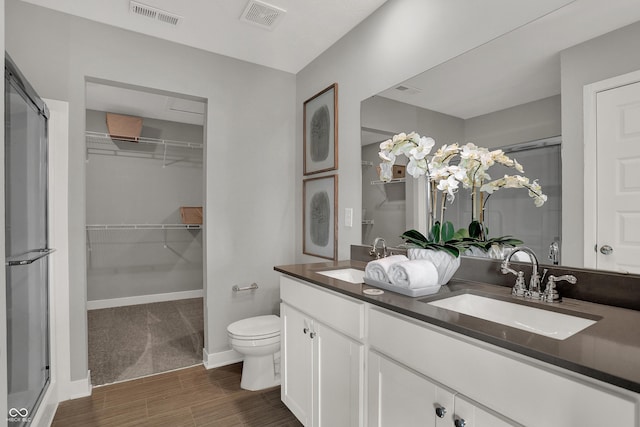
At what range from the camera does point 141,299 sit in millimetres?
4461

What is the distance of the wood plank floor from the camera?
1.98 metres

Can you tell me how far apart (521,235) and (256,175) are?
2.11m

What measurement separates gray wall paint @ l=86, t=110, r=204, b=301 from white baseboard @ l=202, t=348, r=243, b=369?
2.17 meters

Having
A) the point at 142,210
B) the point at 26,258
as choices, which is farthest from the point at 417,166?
the point at 142,210

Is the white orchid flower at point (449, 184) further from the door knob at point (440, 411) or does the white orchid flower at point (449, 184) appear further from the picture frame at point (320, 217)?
the picture frame at point (320, 217)

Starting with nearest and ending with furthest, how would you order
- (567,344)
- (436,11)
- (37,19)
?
(567,344) < (436,11) < (37,19)

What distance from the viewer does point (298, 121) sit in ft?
10.2

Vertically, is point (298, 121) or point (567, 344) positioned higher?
point (298, 121)


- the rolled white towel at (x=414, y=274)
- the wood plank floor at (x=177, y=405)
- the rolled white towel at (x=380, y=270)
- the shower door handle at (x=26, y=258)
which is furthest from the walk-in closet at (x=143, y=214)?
the rolled white towel at (x=414, y=274)

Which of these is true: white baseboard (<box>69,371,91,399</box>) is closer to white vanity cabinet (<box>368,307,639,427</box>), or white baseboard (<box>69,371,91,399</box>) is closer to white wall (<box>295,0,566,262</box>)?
white wall (<box>295,0,566,262</box>)

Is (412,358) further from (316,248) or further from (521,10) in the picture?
(316,248)

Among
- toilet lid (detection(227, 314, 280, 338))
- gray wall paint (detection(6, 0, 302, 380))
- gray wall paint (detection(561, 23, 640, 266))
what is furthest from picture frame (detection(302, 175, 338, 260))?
gray wall paint (detection(561, 23, 640, 266))

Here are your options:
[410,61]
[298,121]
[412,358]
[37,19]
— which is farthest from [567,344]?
[37,19]

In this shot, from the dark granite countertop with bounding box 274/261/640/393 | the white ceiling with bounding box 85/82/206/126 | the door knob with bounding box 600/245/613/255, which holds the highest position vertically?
the white ceiling with bounding box 85/82/206/126
